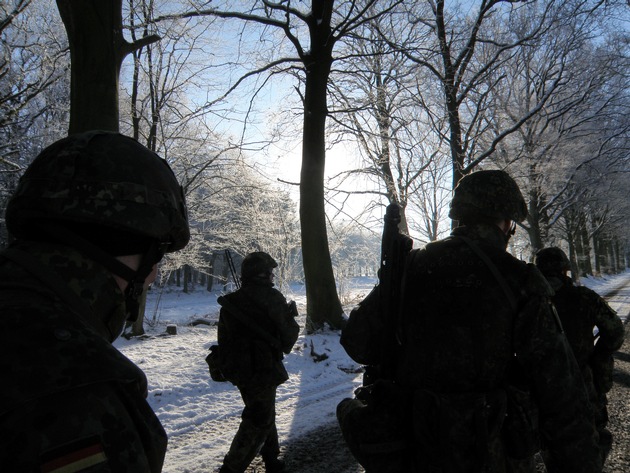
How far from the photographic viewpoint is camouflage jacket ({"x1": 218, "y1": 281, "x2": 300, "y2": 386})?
11.5ft

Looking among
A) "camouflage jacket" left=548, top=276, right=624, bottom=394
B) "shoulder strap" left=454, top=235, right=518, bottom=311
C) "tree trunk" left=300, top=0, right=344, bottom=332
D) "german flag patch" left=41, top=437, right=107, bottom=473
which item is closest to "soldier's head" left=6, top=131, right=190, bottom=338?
"german flag patch" left=41, top=437, right=107, bottom=473

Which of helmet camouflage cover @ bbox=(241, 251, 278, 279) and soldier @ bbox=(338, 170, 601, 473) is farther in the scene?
helmet camouflage cover @ bbox=(241, 251, 278, 279)

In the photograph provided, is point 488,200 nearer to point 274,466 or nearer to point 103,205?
point 103,205

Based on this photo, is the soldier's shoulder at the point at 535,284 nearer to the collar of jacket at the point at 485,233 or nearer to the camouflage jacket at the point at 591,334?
the collar of jacket at the point at 485,233

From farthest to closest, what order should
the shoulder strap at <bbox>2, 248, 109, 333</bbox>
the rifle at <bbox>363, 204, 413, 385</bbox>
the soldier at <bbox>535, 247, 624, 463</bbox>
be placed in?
the soldier at <bbox>535, 247, 624, 463</bbox> → the rifle at <bbox>363, 204, 413, 385</bbox> → the shoulder strap at <bbox>2, 248, 109, 333</bbox>

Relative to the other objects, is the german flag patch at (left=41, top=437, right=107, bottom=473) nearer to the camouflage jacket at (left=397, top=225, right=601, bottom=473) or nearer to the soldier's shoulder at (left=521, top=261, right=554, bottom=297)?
the camouflage jacket at (left=397, top=225, right=601, bottom=473)

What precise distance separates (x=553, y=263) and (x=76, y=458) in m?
4.37

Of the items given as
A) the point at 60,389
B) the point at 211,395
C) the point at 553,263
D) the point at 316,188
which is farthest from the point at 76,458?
the point at 316,188

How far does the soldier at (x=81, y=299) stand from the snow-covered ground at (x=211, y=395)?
3224 mm

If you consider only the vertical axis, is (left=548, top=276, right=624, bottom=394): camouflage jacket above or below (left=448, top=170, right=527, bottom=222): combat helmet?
below

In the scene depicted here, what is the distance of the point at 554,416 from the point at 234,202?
14.8 metres

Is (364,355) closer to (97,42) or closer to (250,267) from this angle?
(250,267)

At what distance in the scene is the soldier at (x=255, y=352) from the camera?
3.42 meters

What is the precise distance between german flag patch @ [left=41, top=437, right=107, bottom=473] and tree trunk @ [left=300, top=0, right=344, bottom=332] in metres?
8.44
